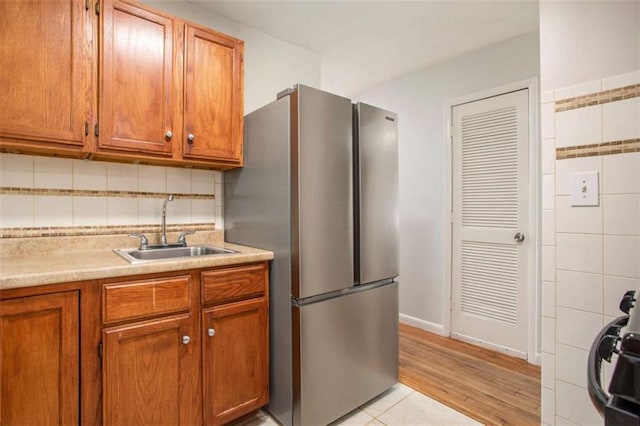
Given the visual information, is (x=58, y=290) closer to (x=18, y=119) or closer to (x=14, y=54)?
(x=18, y=119)

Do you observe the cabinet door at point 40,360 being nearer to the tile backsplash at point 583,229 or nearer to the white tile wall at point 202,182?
the white tile wall at point 202,182

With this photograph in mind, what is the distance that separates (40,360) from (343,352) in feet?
4.27

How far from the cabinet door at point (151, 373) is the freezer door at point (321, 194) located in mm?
571

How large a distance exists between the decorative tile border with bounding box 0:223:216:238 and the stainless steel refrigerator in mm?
404

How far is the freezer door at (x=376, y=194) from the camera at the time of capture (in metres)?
1.81

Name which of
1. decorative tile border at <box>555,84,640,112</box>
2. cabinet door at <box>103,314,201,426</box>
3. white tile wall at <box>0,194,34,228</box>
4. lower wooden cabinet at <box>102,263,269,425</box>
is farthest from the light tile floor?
decorative tile border at <box>555,84,640,112</box>

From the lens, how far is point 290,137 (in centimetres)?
158

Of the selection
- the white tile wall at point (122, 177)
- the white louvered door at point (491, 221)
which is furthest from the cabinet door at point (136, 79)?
the white louvered door at point (491, 221)

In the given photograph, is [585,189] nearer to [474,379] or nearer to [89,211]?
[474,379]

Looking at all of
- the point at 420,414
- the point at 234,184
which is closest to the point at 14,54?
the point at 234,184

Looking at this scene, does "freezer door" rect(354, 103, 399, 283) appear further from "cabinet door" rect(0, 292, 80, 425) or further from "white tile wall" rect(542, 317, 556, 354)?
"cabinet door" rect(0, 292, 80, 425)

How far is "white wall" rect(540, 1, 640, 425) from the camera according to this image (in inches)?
48.3

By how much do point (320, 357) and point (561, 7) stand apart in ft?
6.46

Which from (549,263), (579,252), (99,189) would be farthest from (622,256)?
(99,189)
